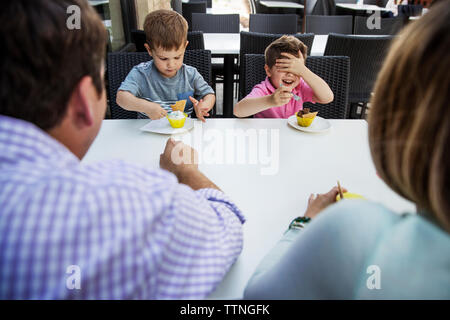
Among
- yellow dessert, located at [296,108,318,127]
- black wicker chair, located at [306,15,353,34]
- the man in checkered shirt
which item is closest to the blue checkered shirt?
the man in checkered shirt

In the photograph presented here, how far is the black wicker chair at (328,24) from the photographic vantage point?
384 centimetres

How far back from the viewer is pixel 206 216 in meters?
0.62

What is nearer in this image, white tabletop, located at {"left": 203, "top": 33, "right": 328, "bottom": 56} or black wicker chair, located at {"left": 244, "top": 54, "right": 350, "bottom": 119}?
black wicker chair, located at {"left": 244, "top": 54, "right": 350, "bottom": 119}

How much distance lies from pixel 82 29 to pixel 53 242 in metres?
0.38

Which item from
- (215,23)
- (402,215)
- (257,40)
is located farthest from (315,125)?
(215,23)

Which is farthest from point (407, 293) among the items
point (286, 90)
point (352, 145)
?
point (286, 90)

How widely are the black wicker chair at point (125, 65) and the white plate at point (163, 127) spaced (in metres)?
0.51

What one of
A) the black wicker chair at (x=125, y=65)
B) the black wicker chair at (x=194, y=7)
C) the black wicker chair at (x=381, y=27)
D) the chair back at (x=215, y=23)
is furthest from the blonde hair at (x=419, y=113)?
the black wicker chair at (x=194, y=7)

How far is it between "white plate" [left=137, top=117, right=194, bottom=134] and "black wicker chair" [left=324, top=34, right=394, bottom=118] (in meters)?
1.62

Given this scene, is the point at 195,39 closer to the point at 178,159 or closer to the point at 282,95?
the point at 282,95

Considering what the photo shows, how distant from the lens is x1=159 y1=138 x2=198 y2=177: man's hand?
3.32ft

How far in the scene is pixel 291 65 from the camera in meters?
1.53

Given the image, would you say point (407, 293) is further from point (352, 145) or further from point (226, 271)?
point (352, 145)

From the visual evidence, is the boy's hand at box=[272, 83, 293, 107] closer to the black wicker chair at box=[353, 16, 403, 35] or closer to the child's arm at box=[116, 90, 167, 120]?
the child's arm at box=[116, 90, 167, 120]
